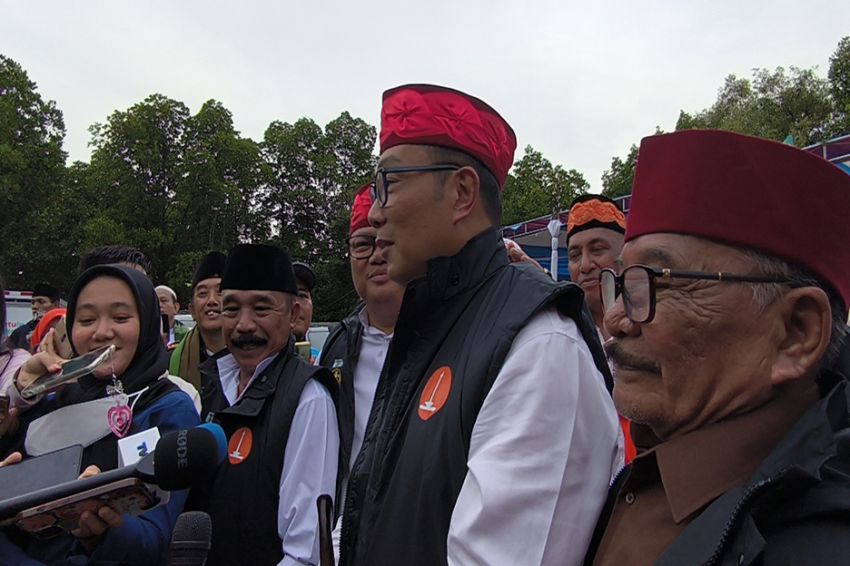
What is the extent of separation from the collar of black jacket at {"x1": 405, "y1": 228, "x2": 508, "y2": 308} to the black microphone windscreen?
750mm

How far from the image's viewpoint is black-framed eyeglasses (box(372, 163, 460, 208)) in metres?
1.85

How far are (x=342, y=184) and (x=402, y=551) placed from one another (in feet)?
105

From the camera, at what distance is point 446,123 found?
1.88 metres

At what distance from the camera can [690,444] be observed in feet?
3.73

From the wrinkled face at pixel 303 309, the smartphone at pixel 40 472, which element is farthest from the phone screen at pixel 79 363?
the wrinkled face at pixel 303 309

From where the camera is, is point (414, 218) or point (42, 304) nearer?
point (414, 218)

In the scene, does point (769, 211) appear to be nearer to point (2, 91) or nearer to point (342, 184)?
point (342, 184)

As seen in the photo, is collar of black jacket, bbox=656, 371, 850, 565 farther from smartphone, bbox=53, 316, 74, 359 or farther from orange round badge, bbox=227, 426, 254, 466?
smartphone, bbox=53, 316, 74, 359

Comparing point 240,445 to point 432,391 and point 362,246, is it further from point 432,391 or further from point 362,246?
point 432,391

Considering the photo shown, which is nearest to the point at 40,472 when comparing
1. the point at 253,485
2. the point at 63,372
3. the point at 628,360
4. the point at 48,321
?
the point at 63,372

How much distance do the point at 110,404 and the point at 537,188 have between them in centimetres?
3527

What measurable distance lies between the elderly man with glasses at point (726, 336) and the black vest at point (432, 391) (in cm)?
31

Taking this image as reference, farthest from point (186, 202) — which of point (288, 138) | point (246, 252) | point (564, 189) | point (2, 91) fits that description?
point (246, 252)

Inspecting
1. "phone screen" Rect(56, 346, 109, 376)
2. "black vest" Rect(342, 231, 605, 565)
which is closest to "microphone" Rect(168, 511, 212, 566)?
"black vest" Rect(342, 231, 605, 565)
